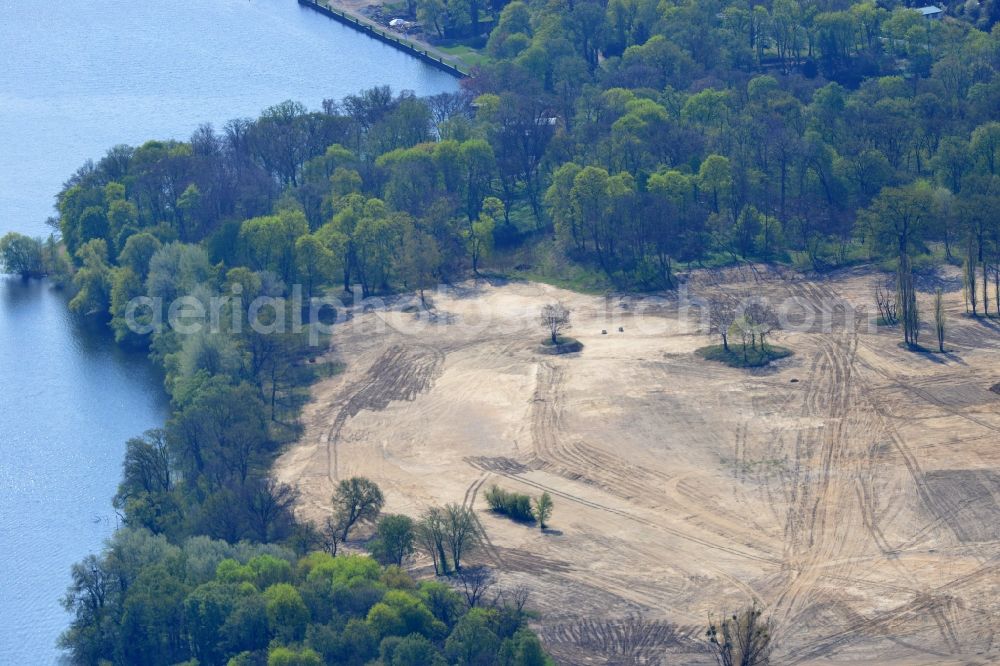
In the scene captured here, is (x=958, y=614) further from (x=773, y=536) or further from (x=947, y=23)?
(x=947, y=23)

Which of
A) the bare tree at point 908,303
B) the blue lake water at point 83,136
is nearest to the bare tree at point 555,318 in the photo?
the bare tree at point 908,303

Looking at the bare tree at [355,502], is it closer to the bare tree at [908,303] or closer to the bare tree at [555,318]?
the bare tree at [555,318]

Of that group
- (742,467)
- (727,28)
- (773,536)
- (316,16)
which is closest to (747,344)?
(742,467)

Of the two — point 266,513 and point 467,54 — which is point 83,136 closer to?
point 467,54

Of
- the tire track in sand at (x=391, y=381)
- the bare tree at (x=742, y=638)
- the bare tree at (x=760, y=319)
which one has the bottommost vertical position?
the bare tree at (x=742, y=638)

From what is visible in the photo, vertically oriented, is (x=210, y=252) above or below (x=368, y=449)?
above

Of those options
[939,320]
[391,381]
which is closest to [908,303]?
[939,320]
